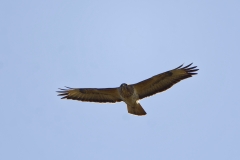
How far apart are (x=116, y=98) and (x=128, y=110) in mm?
880

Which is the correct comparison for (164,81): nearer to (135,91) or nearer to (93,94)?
(135,91)

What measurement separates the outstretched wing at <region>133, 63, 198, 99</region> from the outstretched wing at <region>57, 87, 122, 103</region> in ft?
3.33

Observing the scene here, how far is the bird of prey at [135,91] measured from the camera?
2047cm

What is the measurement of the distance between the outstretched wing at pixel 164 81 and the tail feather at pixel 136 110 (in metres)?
0.59

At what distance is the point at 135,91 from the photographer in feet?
68.1

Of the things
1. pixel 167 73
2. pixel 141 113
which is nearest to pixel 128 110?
pixel 141 113

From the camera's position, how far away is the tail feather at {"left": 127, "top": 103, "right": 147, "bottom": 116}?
67.0 ft

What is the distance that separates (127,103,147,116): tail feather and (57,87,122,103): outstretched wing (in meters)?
0.78

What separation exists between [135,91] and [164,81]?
1247 millimetres

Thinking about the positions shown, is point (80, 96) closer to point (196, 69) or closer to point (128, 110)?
point (128, 110)

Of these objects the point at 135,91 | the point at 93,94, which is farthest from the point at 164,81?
the point at 93,94

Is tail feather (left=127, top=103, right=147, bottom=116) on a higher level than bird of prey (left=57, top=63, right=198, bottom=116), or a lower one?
lower

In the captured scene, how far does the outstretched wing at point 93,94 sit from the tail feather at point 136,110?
0.78 meters

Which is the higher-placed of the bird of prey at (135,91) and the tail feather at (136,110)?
the bird of prey at (135,91)
